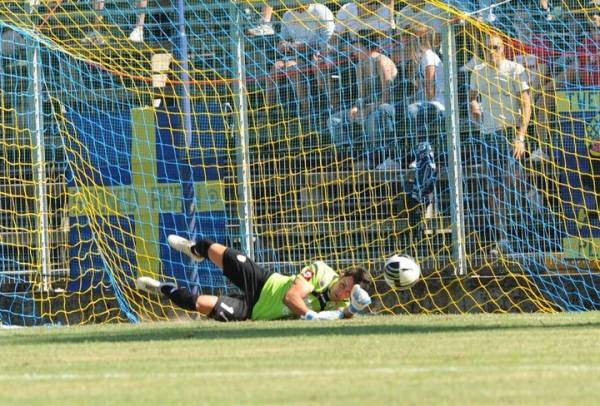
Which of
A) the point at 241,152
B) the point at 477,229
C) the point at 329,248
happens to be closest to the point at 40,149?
the point at 241,152

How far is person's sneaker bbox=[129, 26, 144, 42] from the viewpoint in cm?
1675

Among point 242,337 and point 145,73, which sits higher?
point 145,73

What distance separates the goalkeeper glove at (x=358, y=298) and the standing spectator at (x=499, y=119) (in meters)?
3.01

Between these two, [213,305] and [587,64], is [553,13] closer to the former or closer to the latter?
[587,64]

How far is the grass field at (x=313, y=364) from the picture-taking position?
729 centimetres

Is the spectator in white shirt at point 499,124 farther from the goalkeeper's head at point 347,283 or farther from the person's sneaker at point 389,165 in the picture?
the goalkeeper's head at point 347,283

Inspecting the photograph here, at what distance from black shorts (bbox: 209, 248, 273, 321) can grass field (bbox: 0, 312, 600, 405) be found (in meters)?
1.16

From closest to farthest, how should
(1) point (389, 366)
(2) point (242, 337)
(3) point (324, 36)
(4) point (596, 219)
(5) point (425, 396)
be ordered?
(5) point (425, 396)
(1) point (389, 366)
(2) point (242, 337)
(4) point (596, 219)
(3) point (324, 36)

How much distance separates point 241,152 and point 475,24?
308 cm

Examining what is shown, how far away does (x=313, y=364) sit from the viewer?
8.69m

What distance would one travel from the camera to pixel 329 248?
15734 mm

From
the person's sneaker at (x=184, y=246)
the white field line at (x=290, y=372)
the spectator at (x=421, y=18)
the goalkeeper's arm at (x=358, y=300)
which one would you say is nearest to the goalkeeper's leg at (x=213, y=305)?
the person's sneaker at (x=184, y=246)

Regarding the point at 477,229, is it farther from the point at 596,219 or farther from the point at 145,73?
the point at 145,73

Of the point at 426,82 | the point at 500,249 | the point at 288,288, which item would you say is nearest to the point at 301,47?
the point at 426,82
